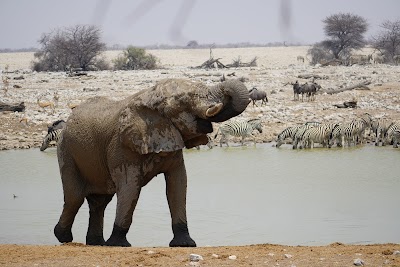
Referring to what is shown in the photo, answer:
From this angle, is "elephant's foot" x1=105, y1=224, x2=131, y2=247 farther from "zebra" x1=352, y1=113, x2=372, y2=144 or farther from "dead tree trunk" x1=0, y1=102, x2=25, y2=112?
"dead tree trunk" x1=0, y1=102, x2=25, y2=112

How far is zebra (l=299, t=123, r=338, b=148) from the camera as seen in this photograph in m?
20.0

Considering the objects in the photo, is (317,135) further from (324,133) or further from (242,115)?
(242,115)

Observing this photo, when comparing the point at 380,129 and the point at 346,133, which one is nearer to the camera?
the point at 346,133

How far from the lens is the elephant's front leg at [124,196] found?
27.1ft

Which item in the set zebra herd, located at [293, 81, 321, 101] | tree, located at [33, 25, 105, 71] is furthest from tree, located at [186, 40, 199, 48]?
tree, located at [33, 25, 105, 71]

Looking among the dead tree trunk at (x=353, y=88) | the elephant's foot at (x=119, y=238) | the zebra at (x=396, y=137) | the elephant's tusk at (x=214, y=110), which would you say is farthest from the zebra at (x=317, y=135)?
the elephant's tusk at (x=214, y=110)

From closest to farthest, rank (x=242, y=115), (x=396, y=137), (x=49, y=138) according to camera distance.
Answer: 1. (x=396, y=137)
2. (x=49, y=138)
3. (x=242, y=115)

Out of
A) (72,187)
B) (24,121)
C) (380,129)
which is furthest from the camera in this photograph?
(24,121)

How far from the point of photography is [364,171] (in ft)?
52.1

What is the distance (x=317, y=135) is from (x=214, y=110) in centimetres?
1257

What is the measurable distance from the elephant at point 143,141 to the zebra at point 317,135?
1165 centimetres

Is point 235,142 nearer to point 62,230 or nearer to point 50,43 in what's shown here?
point 62,230

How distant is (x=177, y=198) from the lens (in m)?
8.40

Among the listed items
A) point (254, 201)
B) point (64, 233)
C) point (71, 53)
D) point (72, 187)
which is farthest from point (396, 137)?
point (71, 53)
